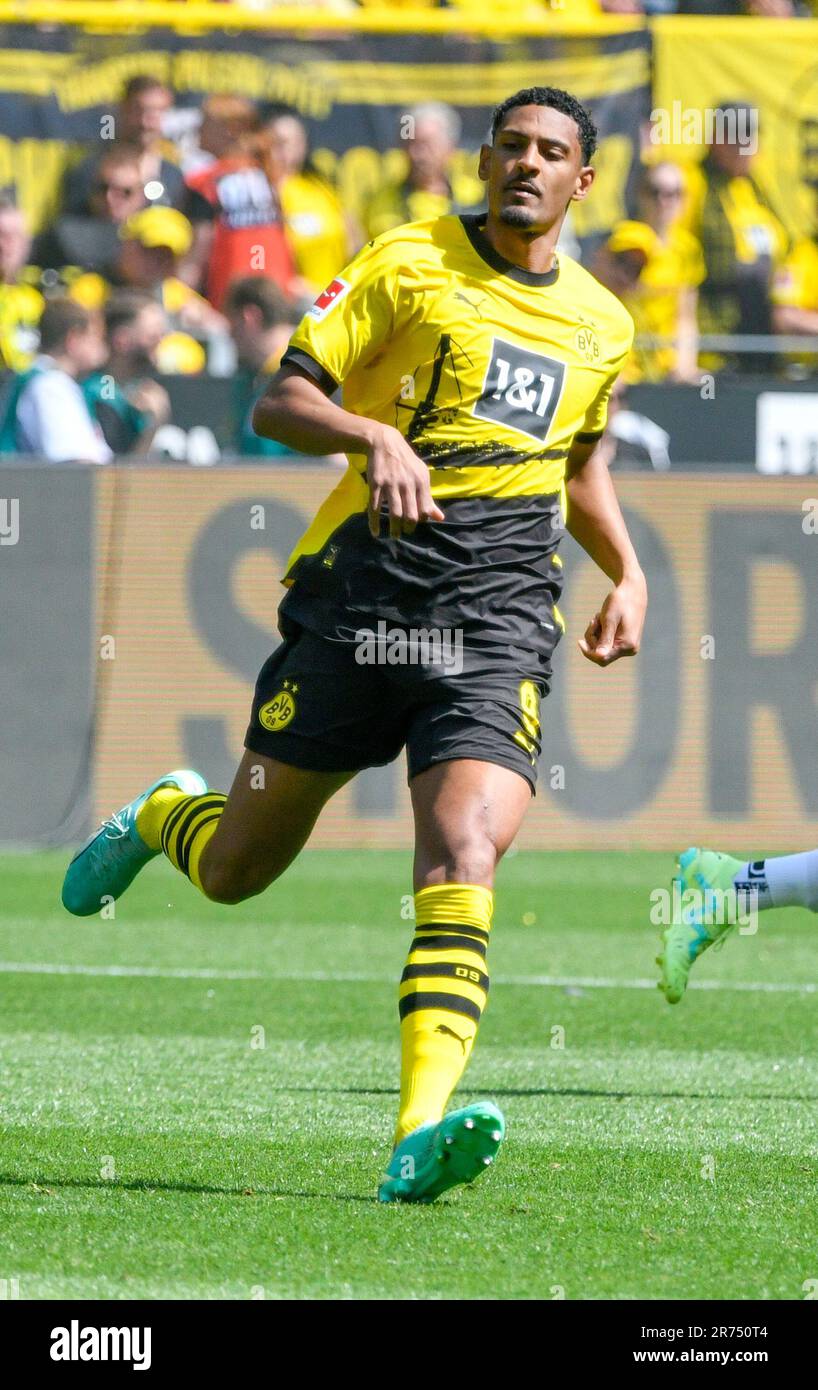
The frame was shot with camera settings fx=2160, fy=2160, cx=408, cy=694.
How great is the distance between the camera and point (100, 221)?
14.5 metres

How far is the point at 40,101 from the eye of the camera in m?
14.8

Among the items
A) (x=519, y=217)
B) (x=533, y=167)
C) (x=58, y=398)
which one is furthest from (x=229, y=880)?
(x=58, y=398)

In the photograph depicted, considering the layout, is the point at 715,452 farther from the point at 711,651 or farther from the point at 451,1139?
the point at 451,1139

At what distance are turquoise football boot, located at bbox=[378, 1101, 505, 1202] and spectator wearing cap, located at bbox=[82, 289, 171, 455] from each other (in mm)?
8966

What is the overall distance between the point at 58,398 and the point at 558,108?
8252mm

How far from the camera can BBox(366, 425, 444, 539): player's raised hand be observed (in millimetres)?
4281

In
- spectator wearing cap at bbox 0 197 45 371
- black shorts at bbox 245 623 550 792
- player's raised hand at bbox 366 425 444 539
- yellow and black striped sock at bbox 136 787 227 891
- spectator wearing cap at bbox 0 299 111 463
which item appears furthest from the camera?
spectator wearing cap at bbox 0 197 45 371

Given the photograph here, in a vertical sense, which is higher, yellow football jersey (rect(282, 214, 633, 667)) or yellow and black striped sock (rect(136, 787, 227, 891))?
yellow football jersey (rect(282, 214, 633, 667))

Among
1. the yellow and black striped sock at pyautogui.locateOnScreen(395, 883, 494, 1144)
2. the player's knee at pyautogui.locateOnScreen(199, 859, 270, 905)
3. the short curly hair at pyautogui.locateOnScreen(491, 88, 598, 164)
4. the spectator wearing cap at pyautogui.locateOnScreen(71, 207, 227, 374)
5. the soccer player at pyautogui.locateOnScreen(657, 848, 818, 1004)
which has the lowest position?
the yellow and black striped sock at pyautogui.locateOnScreen(395, 883, 494, 1144)

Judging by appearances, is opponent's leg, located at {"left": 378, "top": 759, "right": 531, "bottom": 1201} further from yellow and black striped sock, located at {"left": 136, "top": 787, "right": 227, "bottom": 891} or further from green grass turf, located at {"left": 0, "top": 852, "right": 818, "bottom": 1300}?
yellow and black striped sock, located at {"left": 136, "top": 787, "right": 227, "bottom": 891}

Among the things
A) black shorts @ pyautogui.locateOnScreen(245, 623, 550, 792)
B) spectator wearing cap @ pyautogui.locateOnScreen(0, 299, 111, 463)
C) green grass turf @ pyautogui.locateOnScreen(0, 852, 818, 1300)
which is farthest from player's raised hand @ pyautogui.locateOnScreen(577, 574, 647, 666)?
spectator wearing cap @ pyautogui.locateOnScreen(0, 299, 111, 463)

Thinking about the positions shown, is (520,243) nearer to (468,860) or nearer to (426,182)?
(468,860)
